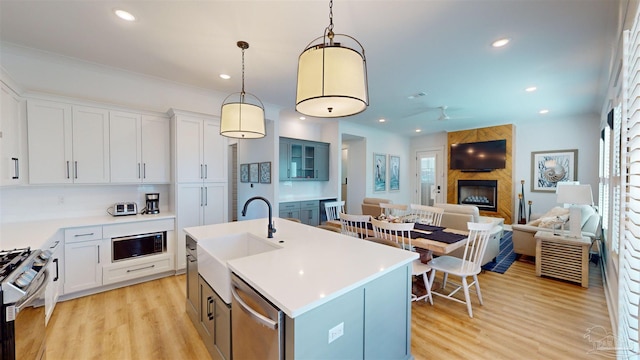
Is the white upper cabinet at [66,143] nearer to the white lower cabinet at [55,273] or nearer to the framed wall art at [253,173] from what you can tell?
the white lower cabinet at [55,273]

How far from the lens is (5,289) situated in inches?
52.1

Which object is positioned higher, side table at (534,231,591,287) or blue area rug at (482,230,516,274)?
side table at (534,231,591,287)

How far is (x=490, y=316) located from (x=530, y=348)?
45 cm

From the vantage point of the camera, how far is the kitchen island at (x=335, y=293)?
1.11 m

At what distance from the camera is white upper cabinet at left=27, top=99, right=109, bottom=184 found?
2.70 m

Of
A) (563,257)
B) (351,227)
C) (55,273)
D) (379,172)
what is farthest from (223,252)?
(379,172)

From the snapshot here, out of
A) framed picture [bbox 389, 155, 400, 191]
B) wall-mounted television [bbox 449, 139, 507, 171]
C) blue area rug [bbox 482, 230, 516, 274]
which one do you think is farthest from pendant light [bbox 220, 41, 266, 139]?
wall-mounted television [bbox 449, 139, 507, 171]

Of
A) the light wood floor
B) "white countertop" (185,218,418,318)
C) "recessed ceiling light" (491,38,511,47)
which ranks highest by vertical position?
"recessed ceiling light" (491,38,511,47)

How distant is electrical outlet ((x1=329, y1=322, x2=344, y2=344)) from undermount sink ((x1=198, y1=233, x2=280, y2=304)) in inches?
28.2

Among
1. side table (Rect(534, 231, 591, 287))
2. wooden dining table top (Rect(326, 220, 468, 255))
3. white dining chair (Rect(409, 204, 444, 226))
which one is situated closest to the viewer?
wooden dining table top (Rect(326, 220, 468, 255))

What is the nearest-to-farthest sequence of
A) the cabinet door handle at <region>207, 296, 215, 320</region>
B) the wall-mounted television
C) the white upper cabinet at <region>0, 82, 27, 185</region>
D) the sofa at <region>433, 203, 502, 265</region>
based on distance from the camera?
the cabinet door handle at <region>207, 296, 215, 320</region> < the white upper cabinet at <region>0, 82, 27, 185</region> < the sofa at <region>433, 203, 502, 265</region> < the wall-mounted television

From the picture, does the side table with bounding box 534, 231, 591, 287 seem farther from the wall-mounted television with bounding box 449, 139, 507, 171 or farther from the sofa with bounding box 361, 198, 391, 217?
the wall-mounted television with bounding box 449, 139, 507, 171

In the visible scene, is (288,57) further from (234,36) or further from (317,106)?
(317,106)

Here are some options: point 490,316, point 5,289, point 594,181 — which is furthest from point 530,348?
point 594,181
